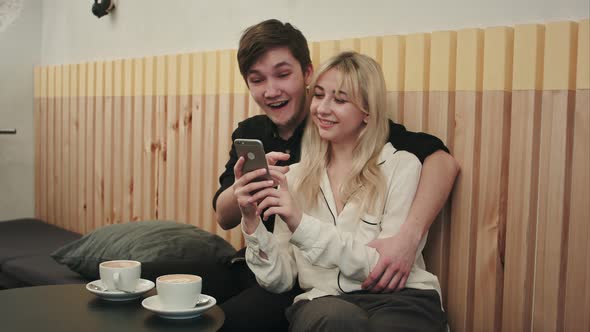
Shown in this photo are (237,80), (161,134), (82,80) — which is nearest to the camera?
(237,80)

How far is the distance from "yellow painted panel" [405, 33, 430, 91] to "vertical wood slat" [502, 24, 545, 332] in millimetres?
304

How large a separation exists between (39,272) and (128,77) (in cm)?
120

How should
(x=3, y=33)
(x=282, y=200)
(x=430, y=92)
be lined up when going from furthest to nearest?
(x=3, y=33)
(x=430, y=92)
(x=282, y=200)

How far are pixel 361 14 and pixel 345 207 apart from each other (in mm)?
850

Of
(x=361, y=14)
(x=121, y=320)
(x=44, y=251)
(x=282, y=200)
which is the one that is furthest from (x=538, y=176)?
(x=44, y=251)

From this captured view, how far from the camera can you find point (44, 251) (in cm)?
293

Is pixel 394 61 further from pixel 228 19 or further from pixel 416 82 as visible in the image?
pixel 228 19

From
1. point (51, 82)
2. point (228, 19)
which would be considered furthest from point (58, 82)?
point (228, 19)

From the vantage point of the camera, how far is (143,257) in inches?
89.6

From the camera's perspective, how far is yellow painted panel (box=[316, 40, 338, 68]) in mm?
2297

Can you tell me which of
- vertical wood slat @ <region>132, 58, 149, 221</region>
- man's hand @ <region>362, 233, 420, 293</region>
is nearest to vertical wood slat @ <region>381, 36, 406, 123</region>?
man's hand @ <region>362, 233, 420, 293</region>

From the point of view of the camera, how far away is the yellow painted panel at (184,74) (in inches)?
116

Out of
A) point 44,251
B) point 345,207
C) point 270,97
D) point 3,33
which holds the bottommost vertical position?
point 44,251

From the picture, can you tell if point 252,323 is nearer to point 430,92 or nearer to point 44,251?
point 430,92
